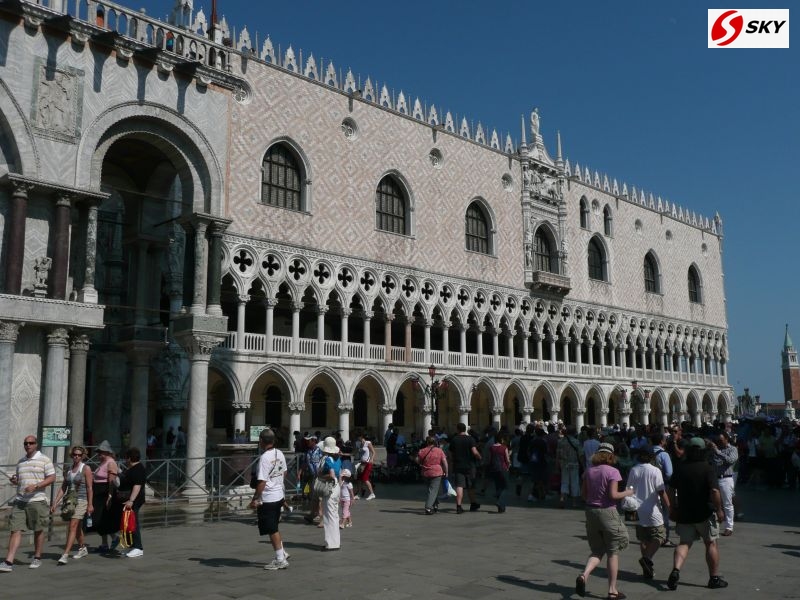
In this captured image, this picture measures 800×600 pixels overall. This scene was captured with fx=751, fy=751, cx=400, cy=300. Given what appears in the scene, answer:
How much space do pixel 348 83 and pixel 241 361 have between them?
10.4 meters

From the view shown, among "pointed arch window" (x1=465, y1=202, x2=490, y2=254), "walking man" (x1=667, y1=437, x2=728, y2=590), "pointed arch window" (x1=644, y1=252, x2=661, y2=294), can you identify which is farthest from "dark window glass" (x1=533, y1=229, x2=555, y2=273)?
"walking man" (x1=667, y1=437, x2=728, y2=590)

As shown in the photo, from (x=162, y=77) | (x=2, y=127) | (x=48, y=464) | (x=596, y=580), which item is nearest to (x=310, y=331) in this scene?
(x=162, y=77)

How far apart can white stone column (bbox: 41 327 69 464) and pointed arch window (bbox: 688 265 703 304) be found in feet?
123

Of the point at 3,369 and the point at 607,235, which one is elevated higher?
the point at 607,235

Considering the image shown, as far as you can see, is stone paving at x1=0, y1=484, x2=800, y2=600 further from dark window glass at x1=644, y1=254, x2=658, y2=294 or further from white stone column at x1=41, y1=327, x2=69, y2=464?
dark window glass at x1=644, y1=254, x2=658, y2=294

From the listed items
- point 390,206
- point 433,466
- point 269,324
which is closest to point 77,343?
point 433,466

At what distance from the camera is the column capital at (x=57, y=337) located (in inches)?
475

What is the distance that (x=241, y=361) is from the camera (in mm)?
21094

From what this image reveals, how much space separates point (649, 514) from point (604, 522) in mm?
903

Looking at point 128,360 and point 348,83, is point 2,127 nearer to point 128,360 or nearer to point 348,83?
point 128,360

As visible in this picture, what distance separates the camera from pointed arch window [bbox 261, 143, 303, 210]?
893 inches

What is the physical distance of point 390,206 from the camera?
2650 cm

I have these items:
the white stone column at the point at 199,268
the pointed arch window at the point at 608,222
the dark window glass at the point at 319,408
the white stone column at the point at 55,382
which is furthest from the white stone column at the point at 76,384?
the pointed arch window at the point at 608,222

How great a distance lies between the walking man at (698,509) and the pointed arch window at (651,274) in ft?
112
